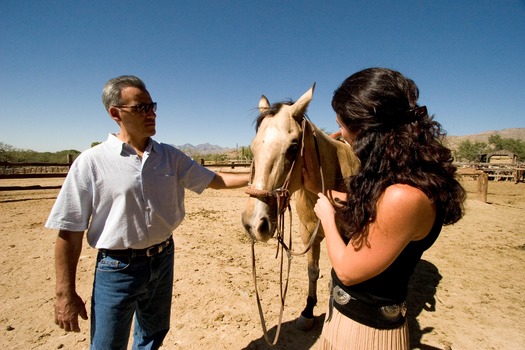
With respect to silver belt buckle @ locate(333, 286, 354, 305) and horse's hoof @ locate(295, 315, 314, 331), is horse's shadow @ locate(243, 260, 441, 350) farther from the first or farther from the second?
silver belt buckle @ locate(333, 286, 354, 305)

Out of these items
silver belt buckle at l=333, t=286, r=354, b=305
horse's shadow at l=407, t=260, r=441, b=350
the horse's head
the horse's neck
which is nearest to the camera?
silver belt buckle at l=333, t=286, r=354, b=305

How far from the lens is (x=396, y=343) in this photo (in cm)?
126

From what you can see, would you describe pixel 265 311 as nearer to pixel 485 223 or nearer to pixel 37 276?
pixel 37 276

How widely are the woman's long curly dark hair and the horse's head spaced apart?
0.68 m

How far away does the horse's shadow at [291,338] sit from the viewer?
2.92 m

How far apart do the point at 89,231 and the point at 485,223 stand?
10.5 meters

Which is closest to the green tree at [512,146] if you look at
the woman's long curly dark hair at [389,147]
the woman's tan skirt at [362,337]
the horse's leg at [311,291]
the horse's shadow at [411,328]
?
the horse's shadow at [411,328]

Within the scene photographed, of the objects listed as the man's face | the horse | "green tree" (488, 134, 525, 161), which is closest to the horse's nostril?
the horse

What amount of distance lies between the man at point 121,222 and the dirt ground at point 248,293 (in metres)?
1.38

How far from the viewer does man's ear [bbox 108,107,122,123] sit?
75.5 inches

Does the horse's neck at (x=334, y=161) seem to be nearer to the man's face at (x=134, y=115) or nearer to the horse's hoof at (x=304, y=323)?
the man's face at (x=134, y=115)

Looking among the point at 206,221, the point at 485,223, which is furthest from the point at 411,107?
the point at 485,223

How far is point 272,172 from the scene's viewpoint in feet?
6.45

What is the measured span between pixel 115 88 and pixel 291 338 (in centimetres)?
340
